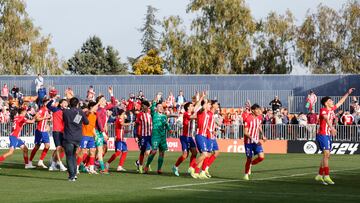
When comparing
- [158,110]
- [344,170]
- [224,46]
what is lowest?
[344,170]

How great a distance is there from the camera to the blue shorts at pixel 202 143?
27.6 m

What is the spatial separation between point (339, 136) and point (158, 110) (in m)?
23.2

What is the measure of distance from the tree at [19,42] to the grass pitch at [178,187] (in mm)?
57162

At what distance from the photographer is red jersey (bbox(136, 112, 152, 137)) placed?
30.3 m

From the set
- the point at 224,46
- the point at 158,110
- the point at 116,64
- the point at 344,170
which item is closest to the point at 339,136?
the point at 344,170

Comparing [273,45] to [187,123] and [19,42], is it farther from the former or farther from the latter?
[187,123]

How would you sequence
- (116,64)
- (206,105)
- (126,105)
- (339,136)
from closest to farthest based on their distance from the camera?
(206,105) < (339,136) < (126,105) < (116,64)

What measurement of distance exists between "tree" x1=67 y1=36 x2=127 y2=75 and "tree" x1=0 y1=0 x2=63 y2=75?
76.7ft

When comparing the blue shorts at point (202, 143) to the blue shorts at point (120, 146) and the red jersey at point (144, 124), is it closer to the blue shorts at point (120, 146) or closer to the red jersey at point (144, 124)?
the red jersey at point (144, 124)

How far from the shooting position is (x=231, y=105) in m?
61.5

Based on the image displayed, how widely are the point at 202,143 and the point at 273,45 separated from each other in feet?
211

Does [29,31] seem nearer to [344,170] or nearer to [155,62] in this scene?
[155,62]

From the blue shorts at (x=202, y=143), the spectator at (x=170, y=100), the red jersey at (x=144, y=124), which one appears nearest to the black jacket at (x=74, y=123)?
the blue shorts at (x=202, y=143)

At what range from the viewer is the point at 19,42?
89.9m
